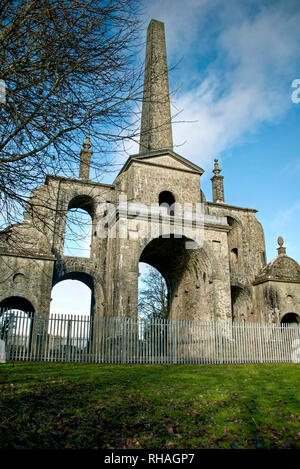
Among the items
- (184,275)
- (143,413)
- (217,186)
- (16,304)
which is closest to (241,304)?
(184,275)

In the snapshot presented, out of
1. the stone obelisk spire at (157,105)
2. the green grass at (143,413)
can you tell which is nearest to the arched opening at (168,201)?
the stone obelisk spire at (157,105)

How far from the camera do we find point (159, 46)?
2450 centimetres

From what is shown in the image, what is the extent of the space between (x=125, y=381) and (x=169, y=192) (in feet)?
45.4

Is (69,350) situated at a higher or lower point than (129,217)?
lower

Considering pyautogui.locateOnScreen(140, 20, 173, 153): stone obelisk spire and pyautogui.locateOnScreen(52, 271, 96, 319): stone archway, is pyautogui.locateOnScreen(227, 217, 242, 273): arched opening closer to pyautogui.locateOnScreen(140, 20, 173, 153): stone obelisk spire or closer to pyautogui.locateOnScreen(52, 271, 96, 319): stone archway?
pyautogui.locateOnScreen(140, 20, 173, 153): stone obelisk spire

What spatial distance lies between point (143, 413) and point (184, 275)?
16408mm

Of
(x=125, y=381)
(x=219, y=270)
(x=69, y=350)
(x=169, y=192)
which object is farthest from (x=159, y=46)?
(x=125, y=381)

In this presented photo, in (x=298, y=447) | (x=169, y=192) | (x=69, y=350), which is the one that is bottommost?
(x=298, y=447)

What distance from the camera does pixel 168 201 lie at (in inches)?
892

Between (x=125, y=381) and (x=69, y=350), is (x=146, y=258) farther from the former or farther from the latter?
(x=125, y=381)

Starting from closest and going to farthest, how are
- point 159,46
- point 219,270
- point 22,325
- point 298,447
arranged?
point 298,447, point 22,325, point 219,270, point 159,46

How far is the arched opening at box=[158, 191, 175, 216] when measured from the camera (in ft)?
69.8

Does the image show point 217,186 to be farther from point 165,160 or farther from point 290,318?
point 290,318

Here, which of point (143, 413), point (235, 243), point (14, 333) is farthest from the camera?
point (235, 243)
